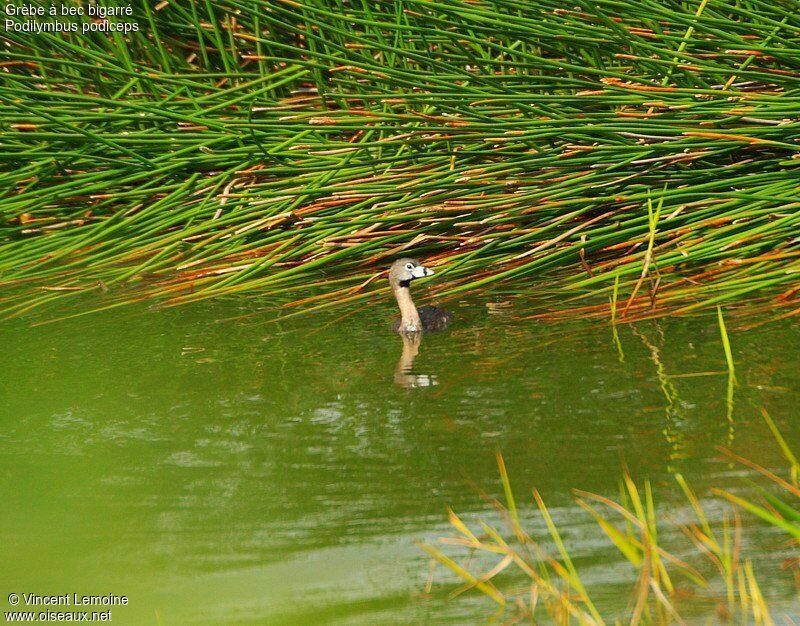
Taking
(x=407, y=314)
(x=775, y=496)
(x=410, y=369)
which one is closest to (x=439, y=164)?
(x=407, y=314)

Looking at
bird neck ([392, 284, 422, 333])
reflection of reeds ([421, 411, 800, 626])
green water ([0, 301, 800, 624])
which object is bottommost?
bird neck ([392, 284, 422, 333])

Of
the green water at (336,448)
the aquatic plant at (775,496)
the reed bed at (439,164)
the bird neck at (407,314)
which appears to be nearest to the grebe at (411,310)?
the bird neck at (407,314)

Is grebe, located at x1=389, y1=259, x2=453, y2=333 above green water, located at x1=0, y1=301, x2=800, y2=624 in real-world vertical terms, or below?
below

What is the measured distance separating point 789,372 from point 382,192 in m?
2.53

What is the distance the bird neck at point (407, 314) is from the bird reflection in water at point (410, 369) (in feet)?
0.18

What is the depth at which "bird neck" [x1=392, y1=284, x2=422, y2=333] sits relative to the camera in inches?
198

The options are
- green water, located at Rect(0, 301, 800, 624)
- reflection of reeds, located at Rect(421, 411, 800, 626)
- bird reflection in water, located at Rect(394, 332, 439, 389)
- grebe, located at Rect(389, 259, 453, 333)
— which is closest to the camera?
reflection of reeds, located at Rect(421, 411, 800, 626)

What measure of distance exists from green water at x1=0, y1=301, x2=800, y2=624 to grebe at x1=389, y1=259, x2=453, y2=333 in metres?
0.11

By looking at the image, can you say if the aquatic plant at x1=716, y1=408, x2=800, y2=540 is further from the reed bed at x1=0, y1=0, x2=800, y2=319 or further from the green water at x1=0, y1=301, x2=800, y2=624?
the reed bed at x1=0, y1=0, x2=800, y2=319

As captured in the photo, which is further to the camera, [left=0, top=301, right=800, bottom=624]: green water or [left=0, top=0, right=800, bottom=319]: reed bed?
[left=0, top=0, right=800, bottom=319]: reed bed

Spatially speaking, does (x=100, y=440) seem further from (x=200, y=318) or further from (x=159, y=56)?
(x=159, y=56)

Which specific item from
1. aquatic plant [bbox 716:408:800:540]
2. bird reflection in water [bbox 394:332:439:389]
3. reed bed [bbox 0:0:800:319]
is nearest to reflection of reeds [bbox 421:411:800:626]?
aquatic plant [bbox 716:408:800:540]

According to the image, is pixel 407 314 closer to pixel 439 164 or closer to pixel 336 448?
pixel 439 164

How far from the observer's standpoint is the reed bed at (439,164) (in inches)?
198
